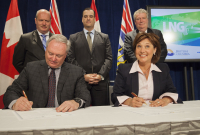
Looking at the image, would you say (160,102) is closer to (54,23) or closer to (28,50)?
(28,50)

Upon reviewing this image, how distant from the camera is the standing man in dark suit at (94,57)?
113 inches

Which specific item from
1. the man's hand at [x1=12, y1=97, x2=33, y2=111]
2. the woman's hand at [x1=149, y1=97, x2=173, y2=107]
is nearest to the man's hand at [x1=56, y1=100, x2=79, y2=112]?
the man's hand at [x1=12, y1=97, x2=33, y2=111]

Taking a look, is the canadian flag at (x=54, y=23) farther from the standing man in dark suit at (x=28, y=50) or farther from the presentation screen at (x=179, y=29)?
the presentation screen at (x=179, y=29)

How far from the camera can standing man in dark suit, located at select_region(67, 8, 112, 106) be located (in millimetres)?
2873

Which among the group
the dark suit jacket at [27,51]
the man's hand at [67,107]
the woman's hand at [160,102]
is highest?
the dark suit jacket at [27,51]

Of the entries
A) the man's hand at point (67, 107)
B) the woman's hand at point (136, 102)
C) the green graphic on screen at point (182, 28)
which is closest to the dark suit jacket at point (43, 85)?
the man's hand at point (67, 107)

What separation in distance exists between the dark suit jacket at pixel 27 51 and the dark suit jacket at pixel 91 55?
0.44 m

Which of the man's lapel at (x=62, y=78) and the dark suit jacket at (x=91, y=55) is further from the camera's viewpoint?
the dark suit jacket at (x=91, y=55)

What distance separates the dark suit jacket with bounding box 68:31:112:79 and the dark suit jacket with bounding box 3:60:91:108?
3.49 ft

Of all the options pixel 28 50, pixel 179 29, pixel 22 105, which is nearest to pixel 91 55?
pixel 28 50

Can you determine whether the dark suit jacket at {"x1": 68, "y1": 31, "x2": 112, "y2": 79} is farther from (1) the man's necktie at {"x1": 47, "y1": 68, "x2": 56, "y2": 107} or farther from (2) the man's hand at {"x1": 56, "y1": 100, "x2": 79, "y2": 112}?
(2) the man's hand at {"x1": 56, "y1": 100, "x2": 79, "y2": 112}

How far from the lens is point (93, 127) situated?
91 centimetres

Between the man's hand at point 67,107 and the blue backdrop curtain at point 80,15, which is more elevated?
the blue backdrop curtain at point 80,15

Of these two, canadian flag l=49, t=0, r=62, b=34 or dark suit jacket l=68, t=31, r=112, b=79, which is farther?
canadian flag l=49, t=0, r=62, b=34
